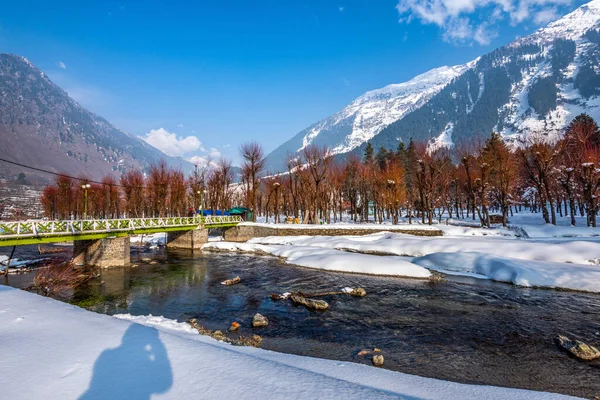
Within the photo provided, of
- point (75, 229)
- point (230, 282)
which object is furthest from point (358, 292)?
point (75, 229)

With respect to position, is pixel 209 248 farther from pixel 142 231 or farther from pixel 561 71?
pixel 561 71

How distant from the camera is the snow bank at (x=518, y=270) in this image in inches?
667

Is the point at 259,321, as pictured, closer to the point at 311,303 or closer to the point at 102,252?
the point at 311,303

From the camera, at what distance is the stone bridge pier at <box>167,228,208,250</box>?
37688mm

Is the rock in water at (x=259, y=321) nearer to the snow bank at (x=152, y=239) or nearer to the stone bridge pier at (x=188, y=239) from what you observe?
the stone bridge pier at (x=188, y=239)

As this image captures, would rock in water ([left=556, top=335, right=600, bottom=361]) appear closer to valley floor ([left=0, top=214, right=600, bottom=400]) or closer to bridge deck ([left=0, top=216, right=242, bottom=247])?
valley floor ([left=0, top=214, right=600, bottom=400])

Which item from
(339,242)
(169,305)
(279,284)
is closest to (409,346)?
(279,284)

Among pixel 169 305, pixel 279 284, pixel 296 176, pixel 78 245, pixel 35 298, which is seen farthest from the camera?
pixel 296 176

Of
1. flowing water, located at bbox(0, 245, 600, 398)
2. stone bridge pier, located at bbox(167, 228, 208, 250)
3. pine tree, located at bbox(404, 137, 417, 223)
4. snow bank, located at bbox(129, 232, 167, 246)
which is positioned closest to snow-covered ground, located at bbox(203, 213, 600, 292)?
flowing water, located at bbox(0, 245, 600, 398)

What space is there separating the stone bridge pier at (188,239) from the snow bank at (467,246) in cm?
906

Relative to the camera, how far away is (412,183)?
57500 mm

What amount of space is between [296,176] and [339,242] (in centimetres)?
2236

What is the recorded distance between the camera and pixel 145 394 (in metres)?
4.33

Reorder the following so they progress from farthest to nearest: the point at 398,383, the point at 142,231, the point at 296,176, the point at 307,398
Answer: the point at 296,176
the point at 142,231
the point at 398,383
the point at 307,398
